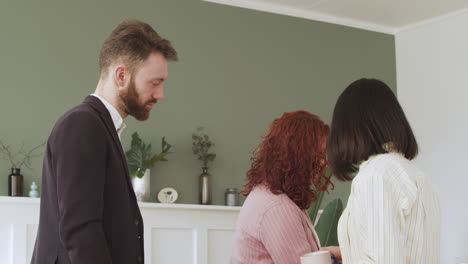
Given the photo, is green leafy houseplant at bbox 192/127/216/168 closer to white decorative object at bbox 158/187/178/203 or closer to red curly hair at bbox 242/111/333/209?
white decorative object at bbox 158/187/178/203

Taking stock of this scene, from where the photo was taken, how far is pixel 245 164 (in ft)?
18.6

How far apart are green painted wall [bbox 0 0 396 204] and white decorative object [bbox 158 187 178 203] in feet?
0.21

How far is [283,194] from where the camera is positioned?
7.83 ft

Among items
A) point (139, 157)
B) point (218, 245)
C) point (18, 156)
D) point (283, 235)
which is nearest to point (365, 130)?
point (283, 235)

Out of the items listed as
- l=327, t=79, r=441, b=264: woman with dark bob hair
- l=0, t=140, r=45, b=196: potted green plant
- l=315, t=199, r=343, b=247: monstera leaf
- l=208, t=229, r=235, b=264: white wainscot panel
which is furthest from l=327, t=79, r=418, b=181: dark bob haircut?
l=208, t=229, r=235, b=264: white wainscot panel

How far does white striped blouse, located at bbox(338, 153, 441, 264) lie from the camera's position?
5.57ft

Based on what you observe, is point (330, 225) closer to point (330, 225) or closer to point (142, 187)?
point (330, 225)

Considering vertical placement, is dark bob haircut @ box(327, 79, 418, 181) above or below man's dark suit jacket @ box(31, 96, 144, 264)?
above

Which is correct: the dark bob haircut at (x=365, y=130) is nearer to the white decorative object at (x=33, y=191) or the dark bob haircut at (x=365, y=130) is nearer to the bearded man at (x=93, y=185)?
the bearded man at (x=93, y=185)

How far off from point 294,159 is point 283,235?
0.28m

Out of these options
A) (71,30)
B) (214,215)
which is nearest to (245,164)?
(214,215)

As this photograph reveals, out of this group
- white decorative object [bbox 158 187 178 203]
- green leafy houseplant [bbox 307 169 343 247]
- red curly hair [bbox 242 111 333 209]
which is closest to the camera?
red curly hair [bbox 242 111 333 209]

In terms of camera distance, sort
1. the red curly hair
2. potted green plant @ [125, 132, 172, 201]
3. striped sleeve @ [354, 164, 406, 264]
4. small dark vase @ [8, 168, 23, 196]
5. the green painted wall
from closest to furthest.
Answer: striped sleeve @ [354, 164, 406, 264]
the red curly hair
small dark vase @ [8, 168, 23, 196]
the green painted wall
potted green plant @ [125, 132, 172, 201]

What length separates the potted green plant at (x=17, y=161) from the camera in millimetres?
4672
